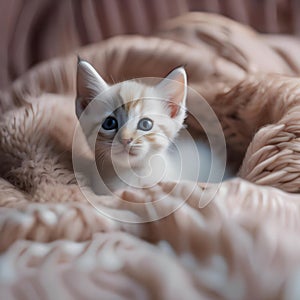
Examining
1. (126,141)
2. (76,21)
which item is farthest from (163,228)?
(76,21)

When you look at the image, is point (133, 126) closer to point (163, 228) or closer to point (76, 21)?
point (163, 228)

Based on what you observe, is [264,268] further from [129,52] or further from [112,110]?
[129,52]

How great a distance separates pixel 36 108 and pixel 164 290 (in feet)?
0.92

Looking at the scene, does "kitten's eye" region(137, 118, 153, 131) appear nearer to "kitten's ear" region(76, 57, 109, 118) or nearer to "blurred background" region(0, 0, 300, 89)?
"kitten's ear" region(76, 57, 109, 118)

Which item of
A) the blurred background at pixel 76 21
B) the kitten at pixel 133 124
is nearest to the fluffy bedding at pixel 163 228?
the kitten at pixel 133 124

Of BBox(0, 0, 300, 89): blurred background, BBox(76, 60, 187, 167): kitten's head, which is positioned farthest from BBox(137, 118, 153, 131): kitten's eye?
BBox(0, 0, 300, 89): blurred background

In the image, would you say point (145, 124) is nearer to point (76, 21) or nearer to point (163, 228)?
point (163, 228)

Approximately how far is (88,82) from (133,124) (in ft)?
0.20

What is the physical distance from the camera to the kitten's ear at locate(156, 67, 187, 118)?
52cm

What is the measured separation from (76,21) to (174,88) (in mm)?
260

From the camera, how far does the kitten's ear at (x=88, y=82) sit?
0.52 meters

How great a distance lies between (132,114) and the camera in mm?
499

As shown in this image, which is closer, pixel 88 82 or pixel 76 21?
pixel 88 82

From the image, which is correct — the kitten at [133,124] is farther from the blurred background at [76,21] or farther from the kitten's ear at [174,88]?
the blurred background at [76,21]
